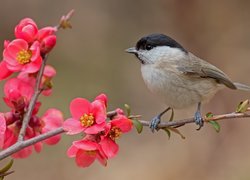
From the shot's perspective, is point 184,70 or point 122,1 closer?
point 184,70

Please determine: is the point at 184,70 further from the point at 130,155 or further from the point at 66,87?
the point at 66,87

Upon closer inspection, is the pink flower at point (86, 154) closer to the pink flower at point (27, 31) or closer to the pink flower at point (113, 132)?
the pink flower at point (113, 132)

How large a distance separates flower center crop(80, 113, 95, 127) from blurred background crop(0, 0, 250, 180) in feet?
7.78

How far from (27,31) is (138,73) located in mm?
3878

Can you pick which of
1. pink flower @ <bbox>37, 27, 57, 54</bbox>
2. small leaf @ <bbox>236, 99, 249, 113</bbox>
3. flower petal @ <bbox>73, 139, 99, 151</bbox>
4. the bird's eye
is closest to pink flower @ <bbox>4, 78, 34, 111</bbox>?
pink flower @ <bbox>37, 27, 57, 54</bbox>

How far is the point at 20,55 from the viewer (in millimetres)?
1466

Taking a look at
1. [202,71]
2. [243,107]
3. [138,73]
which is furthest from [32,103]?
[138,73]

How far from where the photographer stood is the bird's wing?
218 cm

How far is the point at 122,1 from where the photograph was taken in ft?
19.2

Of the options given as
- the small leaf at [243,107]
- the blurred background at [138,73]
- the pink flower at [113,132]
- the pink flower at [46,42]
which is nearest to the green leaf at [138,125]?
the pink flower at [113,132]

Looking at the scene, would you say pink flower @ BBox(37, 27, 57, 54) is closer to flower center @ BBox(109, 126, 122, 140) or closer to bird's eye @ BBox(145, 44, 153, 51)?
flower center @ BBox(109, 126, 122, 140)

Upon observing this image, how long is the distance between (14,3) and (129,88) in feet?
5.79

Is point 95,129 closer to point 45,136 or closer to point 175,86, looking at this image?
point 45,136

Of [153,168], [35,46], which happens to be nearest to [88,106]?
[35,46]
